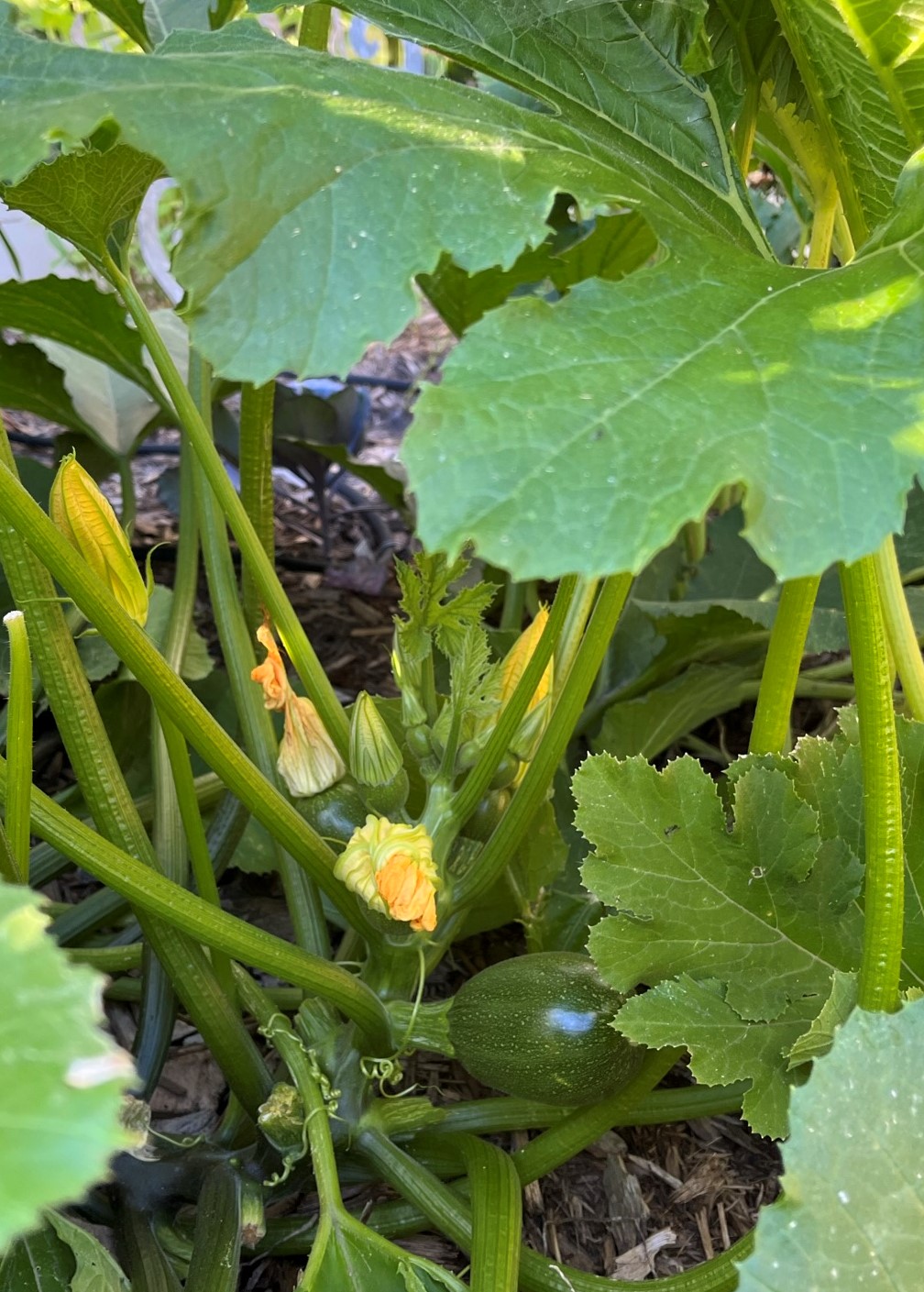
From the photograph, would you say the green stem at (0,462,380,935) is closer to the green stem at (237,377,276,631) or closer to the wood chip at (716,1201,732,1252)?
the green stem at (237,377,276,631)

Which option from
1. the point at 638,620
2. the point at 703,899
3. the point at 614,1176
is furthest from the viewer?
the point at 638,620

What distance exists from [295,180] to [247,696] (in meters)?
0.57

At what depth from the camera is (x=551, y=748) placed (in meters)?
0.95

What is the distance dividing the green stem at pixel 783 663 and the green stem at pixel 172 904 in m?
0.41

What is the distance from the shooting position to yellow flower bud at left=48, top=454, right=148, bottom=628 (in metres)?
0.92

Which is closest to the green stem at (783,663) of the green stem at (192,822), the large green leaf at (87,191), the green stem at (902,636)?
the green stem at (902,636)

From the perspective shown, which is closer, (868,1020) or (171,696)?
(868,1020)

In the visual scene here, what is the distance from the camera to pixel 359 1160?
105cm

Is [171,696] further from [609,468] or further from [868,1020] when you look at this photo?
[868,1020]

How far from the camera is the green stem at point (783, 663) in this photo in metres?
0.92

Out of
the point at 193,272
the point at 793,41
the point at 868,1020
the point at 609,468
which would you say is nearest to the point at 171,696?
the point at 193,272

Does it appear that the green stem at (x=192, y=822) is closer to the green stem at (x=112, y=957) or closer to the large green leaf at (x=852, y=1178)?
the green stem at (x=112, y=957)

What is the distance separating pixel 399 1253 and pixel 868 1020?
40cm

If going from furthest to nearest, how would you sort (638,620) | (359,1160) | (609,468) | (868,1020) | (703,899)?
(638,620) < (359,1160) < (703,899) < (868,1020) < (609,468)
